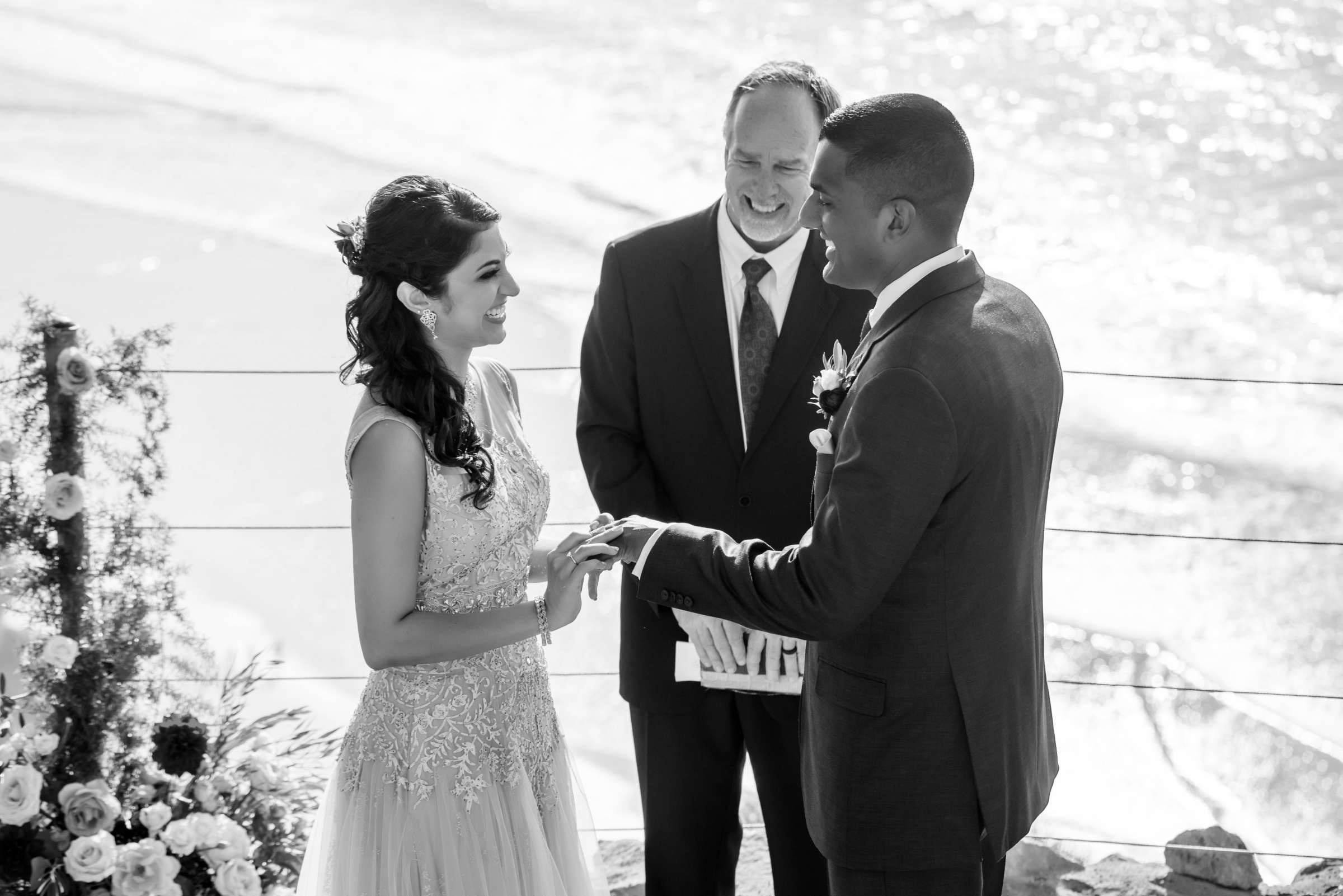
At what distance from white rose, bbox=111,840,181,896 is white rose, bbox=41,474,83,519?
86 centimetres

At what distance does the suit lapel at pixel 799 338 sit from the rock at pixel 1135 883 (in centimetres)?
194

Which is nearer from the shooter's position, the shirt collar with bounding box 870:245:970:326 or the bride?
the shirt collar with bounding box 870:245:970:326

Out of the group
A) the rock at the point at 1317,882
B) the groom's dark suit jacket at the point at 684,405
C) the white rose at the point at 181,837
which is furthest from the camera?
the rock at the point at 1317,882

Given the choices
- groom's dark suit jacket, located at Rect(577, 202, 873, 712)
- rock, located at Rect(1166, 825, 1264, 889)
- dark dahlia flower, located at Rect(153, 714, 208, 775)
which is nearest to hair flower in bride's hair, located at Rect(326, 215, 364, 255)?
groom's dark suit jacket, located at Rect(577, 202, 873, 712)

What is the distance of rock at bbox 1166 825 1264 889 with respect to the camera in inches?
163

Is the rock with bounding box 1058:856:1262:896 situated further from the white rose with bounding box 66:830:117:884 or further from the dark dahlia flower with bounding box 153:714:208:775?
the white rose with bounding box 66:830:117:884

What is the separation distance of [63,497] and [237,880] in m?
1.06

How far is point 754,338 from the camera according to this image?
333 centimetres

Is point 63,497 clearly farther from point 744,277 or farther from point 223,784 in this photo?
point 744,277

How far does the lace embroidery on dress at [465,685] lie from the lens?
2.91 m

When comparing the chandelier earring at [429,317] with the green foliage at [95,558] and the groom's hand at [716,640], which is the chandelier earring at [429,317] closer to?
the groom's hand at [716,640]

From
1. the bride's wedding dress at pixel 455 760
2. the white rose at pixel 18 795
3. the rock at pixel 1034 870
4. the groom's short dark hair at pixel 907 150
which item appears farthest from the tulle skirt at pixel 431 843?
the rock at pixel 1034 870

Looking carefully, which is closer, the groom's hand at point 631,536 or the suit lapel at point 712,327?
the groom's hand at point 631,536

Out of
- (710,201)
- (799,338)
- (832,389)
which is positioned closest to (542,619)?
(832,389)
